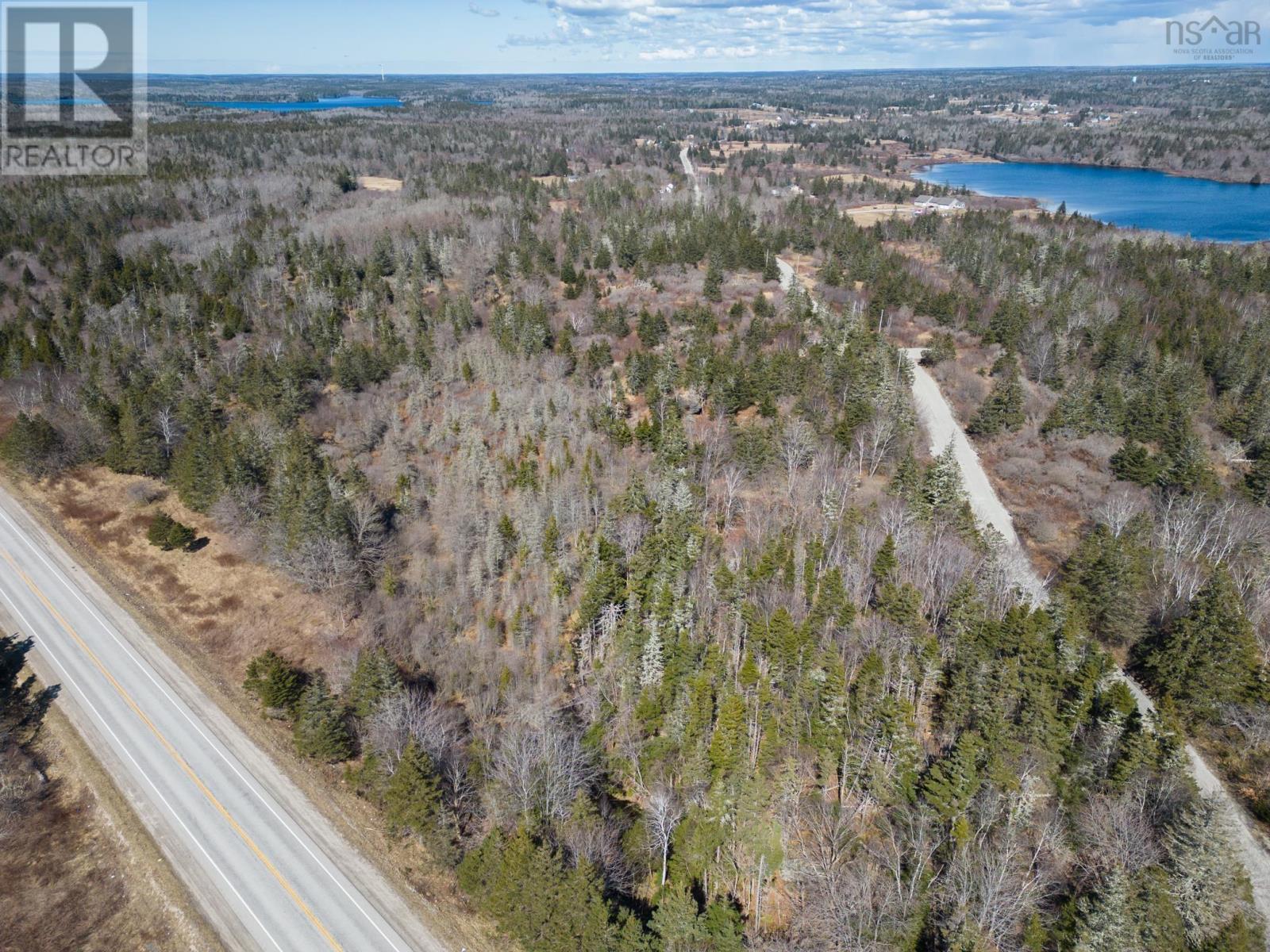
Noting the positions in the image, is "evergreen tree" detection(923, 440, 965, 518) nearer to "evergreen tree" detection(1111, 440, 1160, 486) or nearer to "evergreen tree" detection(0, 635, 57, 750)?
"evergreen tree" detection(1111, 440, 1160, 486)

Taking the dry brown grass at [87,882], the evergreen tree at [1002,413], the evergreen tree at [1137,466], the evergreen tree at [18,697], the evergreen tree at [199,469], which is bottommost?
the dry brown grass at [87,882]

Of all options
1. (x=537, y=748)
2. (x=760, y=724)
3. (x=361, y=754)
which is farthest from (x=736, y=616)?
(x=361, y=754)

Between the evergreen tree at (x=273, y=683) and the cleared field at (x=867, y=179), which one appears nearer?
the evergreen tree at (x=273, y=683)

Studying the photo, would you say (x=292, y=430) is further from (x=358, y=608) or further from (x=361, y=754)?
(x=361, y=754)

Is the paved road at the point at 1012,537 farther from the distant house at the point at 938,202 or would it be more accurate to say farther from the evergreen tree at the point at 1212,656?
the distant house at the point at 938,202

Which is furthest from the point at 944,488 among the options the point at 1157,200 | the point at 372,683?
the point at 1157,200

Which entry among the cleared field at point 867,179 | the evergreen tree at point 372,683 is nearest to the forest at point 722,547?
the evergreen tree at point 372,683
